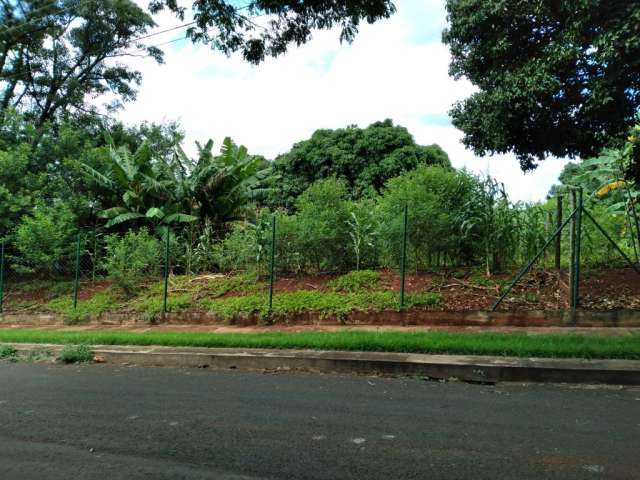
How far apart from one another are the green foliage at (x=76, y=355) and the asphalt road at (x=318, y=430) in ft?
6.02

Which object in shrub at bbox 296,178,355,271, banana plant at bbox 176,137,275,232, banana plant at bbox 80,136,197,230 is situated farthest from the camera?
banana plant at bbox 176,137,275,232

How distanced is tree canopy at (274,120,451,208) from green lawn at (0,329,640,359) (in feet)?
51.5

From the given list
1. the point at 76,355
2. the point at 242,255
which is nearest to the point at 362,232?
the point at 242,255

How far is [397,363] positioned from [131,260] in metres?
8.38

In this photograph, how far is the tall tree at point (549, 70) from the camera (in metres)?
7.14

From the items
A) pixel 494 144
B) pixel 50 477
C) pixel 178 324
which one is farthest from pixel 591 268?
pixel 50 477

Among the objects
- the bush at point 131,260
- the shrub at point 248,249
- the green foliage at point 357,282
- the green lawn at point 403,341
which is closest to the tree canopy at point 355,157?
the shrub at point 248,249

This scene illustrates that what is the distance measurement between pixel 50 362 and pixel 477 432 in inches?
276

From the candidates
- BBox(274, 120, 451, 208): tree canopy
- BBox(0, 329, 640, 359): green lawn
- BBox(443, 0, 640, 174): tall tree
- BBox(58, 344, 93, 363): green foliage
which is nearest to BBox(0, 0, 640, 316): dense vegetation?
BBox(443, 0, 640, 174): tall tree

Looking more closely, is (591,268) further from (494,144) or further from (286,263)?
(286,263)

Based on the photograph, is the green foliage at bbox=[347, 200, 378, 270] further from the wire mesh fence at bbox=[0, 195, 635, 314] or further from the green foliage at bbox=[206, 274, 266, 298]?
the green foliage at bbox=[206, 274, 266, 298]

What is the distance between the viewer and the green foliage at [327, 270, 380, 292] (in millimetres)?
10367

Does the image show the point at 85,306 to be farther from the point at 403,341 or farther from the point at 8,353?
the point at 403,341

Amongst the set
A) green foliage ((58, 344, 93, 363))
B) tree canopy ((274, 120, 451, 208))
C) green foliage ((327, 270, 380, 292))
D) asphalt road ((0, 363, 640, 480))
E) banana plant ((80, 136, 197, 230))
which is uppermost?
tree canopy ((274, 120, 451, 208))
